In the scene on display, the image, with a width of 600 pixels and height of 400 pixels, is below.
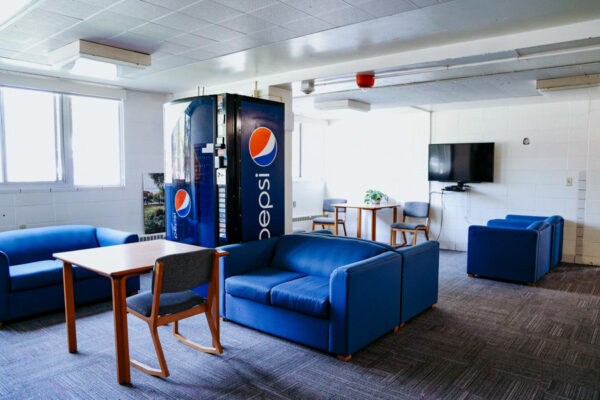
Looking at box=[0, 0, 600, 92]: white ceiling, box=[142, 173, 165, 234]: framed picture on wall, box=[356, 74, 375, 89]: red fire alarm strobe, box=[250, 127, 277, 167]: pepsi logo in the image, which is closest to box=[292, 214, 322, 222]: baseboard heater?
Result: box=[142, 173, 165, 234]: framed picture on wall

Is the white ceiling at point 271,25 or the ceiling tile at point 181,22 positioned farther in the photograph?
the ceiling tile at point 181,22

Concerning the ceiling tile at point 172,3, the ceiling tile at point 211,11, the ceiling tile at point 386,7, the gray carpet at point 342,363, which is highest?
the ceiling tile at point 211,11

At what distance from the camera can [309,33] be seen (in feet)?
12.3

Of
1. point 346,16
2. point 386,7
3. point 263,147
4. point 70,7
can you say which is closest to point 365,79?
point 263,147

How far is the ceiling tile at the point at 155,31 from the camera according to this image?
363cm

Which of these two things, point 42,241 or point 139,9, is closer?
point 139,9

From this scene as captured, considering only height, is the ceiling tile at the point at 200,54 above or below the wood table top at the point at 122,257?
above

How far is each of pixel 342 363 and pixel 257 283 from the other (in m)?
1.04

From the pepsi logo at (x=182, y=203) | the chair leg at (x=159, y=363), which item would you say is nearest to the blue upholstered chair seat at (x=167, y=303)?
the chair leg at (x=159, y=363)

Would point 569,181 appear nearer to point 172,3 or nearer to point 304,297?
point 304,297

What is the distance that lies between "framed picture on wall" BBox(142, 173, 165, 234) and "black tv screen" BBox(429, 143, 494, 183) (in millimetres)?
5051

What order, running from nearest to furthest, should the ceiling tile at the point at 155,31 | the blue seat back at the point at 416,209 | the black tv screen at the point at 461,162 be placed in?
the ceiling tile at the point at 155,31, the black tv screen at the point at 461,162, the blue seat back at the point at 416,209

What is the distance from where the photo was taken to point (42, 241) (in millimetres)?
4855

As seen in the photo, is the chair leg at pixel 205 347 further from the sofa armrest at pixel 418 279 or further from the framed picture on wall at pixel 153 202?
the framed picture on wall at pixel 153 202
